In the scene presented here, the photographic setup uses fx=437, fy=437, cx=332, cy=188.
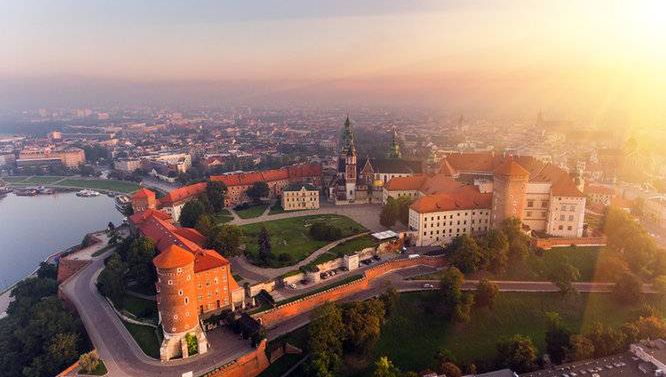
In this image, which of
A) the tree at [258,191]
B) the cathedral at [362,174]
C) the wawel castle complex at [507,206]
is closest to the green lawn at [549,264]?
the wawel castle complex at [507,206]

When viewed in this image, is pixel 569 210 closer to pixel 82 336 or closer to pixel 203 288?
pixel 203 288

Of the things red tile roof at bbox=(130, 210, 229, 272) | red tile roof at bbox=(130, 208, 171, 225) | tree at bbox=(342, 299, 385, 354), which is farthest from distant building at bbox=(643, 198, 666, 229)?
red tile roof at bbox=(130, 208, 171, 225)

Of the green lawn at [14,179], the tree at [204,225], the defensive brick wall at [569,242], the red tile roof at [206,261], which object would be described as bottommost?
the green lawn at [14,179]

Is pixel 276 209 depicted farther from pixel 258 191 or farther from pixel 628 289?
pixel 628 289

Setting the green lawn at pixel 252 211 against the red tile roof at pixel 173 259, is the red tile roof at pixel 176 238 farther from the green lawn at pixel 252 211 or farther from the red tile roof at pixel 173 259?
the green lawn at pixel 252 211

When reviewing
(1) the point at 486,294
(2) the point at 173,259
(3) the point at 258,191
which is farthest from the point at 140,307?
(3) the point at 258,191

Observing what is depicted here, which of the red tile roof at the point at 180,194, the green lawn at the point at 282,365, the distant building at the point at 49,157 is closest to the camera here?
the green lawn at the point at 282,365
